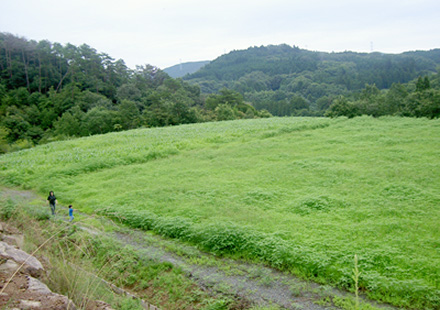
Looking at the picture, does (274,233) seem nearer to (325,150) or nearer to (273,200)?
(273,200)

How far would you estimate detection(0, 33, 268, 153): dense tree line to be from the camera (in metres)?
49.6

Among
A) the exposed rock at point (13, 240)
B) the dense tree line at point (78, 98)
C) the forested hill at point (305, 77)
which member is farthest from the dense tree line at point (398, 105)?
the forested hill at point (305, 77)

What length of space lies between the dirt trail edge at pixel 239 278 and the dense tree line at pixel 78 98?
1505 inches

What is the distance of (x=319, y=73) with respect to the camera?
14038 cm

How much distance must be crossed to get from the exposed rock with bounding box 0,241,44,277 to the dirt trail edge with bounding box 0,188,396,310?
148 centimetres

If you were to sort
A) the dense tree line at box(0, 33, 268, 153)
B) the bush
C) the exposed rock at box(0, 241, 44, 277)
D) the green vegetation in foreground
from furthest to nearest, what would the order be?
the dense tree line at box(0, 33, 268, 153), the bush, the exposed rock at box(0, 241, 44, 277), the green vegetation in foreground

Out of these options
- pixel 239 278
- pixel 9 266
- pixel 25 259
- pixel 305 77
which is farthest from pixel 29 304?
pixel 305 77

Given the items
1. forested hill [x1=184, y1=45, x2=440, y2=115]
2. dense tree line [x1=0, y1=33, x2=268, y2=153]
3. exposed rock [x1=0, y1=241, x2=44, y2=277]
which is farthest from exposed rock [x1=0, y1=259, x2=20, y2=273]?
forested hill [x1=184, y1=45, x2=440, y2=115]

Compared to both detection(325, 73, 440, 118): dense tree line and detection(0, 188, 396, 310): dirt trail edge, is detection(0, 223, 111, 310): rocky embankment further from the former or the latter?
detection(325, 73, 440, 118): dense tree line

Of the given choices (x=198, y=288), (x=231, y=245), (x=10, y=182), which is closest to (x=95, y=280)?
(x=198, y=288)

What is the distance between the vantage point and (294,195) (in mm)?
13219

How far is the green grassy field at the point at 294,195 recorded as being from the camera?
8.02 m

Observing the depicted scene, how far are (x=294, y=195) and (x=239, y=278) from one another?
241 inches

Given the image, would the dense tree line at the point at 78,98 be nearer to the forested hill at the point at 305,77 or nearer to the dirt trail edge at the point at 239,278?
the forested hill at the point at 305,77
